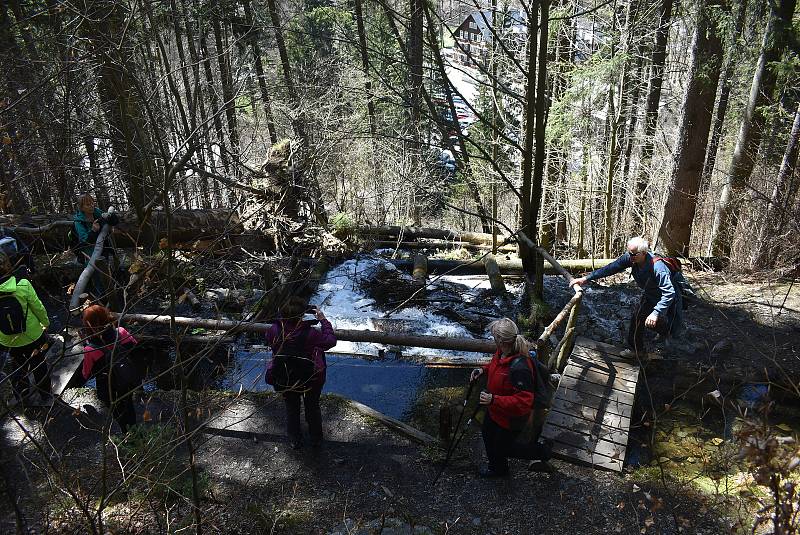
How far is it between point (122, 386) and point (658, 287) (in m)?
6.08

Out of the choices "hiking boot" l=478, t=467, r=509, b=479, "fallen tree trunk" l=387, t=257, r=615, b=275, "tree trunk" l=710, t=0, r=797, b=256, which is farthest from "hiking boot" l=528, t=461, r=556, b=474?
"tree trunk" l=710, t=0, r=797, b=256

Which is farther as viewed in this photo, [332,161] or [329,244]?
[332,161]

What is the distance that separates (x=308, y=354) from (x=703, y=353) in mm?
6440

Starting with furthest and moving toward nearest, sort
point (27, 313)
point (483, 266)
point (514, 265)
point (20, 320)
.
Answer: point (483, 266)
point (514, 265)
point (20, 320)
point (27, 313)

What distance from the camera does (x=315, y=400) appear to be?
215 inches

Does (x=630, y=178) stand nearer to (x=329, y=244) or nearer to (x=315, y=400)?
(x=329, y=244)

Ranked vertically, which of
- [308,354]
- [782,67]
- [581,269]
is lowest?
[581,269]

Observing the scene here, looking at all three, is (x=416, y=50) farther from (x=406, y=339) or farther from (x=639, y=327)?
(x=639, y=327)

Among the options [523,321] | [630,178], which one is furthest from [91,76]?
[630,178]

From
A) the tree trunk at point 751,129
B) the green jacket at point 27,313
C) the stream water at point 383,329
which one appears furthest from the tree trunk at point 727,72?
the green jacket at point 27,313

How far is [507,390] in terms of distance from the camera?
15.5 ft

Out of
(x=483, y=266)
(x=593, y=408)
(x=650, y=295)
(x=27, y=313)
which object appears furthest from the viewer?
(x=483, y=266)

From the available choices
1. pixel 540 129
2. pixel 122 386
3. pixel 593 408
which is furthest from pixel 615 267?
pixel 122 386

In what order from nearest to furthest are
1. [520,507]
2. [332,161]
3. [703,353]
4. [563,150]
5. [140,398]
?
[520,507], [140,398], [703,353], [563,150], [332,161]
